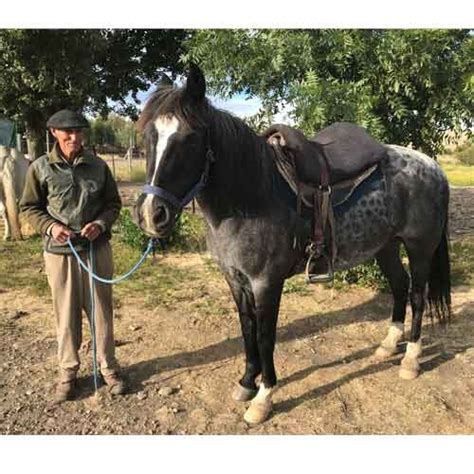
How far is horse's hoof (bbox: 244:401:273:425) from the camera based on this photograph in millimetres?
3041

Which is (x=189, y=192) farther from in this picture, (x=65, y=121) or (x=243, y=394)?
(x=243, y=394)

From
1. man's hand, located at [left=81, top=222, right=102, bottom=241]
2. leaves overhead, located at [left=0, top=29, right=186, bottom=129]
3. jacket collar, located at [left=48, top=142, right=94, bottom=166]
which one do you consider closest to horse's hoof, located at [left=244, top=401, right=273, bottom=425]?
man's hand, located at [left=81, top=222, right=102, bottom=241]

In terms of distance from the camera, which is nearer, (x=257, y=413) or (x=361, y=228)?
(x=257, y=413)

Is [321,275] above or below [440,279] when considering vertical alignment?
above

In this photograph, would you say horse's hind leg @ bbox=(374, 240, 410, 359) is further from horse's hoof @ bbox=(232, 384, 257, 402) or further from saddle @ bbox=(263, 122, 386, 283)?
horse's hoof @ bbox=(232, 384, 257, 402)

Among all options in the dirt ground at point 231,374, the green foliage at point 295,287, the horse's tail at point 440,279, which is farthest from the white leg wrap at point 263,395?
the green foliage at point 295,287

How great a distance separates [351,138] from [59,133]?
80.1 inches

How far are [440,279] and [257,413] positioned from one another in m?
1.99

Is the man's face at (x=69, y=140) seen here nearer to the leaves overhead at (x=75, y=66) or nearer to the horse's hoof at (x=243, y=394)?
the horse's hoof at (x=243, y=394)

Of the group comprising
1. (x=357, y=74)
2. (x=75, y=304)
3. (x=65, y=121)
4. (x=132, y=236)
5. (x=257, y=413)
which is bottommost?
(x=257, y=413)

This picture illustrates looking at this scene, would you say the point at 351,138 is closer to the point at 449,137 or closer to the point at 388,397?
the point at 388,397

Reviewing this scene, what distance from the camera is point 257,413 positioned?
3057 mm

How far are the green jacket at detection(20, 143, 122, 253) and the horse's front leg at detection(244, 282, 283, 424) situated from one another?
45.8 inches

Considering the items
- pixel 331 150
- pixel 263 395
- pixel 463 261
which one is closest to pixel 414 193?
pixel 331 150
